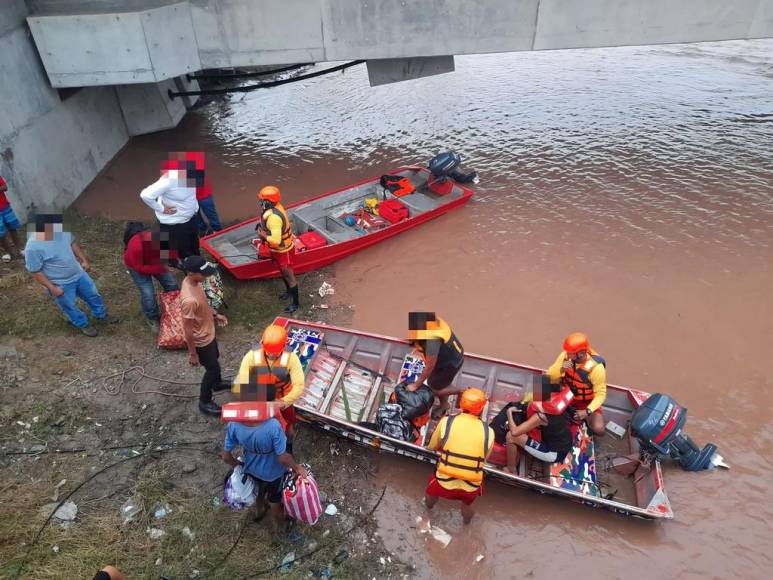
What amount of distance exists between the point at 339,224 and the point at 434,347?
501 cm

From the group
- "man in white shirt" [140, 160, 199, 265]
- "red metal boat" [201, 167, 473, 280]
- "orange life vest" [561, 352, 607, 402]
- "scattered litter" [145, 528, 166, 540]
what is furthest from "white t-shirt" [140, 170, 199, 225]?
"orange life vest" [561, 352, 607, 402]

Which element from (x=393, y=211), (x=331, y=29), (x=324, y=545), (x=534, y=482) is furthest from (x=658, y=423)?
(x=331, y=29)

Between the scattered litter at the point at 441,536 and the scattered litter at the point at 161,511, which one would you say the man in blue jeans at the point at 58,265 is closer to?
the scattered litter at the point at 161,511

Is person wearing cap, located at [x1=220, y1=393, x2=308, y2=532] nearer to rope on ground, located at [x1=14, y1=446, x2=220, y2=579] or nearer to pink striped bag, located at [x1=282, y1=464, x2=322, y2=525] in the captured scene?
pink striped bag, located at [x1=282, y1=464, x2=322, y2=525]

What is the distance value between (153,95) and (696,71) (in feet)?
53.4

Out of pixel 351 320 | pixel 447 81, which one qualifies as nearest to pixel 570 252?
pixel 351 320

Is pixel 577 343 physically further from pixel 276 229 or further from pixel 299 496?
pixel 276 229

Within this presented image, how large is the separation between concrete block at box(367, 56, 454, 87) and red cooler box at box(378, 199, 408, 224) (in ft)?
7.88

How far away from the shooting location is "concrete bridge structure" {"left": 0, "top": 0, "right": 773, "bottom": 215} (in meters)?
8.83

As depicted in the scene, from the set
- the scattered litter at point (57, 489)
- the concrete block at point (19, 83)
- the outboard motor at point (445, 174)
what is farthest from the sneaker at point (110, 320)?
the outboard motor at point (445, 174)

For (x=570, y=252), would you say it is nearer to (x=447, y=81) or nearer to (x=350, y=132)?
(x=350, y=132)

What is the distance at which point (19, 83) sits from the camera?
889cm

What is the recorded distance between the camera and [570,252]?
9.37 metres

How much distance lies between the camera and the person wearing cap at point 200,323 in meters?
5.00
